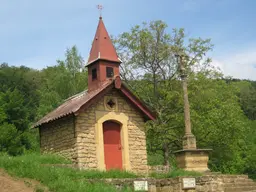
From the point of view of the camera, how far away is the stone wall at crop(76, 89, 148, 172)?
48.6 feet

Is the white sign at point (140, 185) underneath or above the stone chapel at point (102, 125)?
underneath

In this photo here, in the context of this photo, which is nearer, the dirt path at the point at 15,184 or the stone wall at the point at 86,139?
the dirt path at the point at 15,184

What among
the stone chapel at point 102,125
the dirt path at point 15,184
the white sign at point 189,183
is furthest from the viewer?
the stone chapel at point 102,125

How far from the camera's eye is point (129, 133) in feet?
53.8

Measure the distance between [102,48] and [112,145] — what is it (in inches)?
184

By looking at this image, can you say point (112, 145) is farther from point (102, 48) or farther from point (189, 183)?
point (102, 48)

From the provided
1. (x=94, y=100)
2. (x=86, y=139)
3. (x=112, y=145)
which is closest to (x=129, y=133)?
(x=112, y=145)

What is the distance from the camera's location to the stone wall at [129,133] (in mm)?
14828

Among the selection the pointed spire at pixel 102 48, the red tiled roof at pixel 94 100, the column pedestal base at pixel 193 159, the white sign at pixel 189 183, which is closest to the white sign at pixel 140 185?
the white sign at pixel 189 183

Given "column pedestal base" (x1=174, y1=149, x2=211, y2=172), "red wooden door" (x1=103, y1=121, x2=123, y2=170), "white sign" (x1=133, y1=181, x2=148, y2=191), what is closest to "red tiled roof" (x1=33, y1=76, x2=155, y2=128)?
"red wooden door" (x1=103, y1=121, x2=123, y2=170)

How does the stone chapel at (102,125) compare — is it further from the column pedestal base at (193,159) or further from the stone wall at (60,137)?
the column pedestal base at (193,159)

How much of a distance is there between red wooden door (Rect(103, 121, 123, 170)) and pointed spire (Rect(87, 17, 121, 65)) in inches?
125

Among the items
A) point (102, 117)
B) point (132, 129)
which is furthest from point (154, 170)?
point (102, 117)

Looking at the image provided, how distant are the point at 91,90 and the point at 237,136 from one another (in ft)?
39.4
